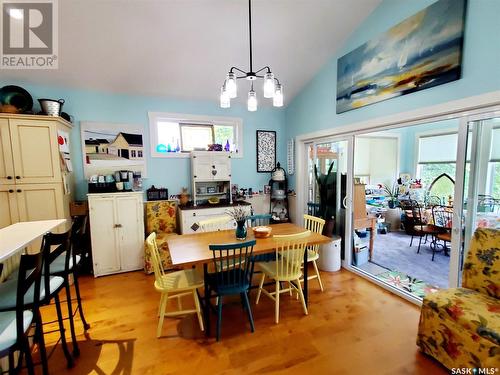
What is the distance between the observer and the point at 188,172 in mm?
4203

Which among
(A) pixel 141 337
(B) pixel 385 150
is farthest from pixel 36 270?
(B) pixel 385 150

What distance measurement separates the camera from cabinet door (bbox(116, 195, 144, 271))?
11.2 ft

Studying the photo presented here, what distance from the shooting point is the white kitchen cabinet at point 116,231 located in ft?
10.8

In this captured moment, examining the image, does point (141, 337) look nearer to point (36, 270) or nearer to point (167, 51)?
point (36, 270)

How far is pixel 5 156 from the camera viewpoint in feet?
9.32

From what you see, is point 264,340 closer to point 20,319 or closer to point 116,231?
point 20,319

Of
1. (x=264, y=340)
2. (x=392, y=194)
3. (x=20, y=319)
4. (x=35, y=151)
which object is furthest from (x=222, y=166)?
(x=392, y=194)

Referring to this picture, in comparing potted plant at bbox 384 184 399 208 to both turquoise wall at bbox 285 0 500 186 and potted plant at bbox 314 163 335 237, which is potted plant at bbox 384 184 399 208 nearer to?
potted plant at bbox 314 163 335 237

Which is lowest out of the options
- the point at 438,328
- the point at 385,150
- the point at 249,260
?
the point at 438,328

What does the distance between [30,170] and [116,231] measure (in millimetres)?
1235

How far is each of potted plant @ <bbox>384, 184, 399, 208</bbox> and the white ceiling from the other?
3.10 meters

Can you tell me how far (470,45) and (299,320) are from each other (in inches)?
113

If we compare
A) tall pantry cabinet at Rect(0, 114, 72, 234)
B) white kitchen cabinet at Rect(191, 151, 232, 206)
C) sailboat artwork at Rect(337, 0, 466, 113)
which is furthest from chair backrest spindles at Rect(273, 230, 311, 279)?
tall pantry cabinet at Rect(0, 114, 72, 234)

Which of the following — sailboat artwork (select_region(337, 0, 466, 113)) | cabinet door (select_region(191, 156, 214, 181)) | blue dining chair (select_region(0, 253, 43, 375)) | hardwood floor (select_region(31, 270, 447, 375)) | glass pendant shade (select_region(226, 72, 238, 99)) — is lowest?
hardwood floor (select_region(31, 270, 447, 375))
